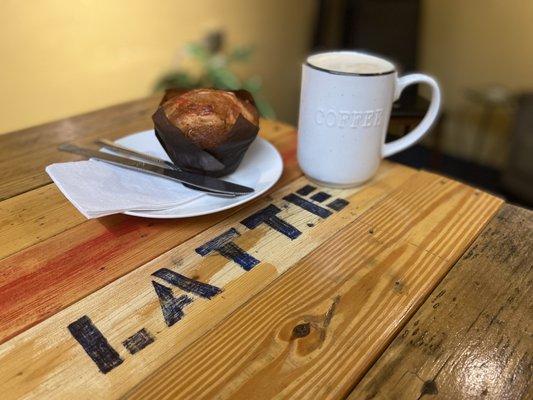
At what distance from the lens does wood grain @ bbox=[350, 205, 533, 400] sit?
0.38 meters

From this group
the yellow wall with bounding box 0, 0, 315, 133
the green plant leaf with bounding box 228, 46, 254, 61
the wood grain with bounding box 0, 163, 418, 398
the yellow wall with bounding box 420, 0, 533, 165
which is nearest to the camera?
the wood grain with bounding box 0, 163, 418, 398

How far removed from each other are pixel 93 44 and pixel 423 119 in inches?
46.4

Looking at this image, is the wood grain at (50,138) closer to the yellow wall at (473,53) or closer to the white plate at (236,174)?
the white plate at (236,174)

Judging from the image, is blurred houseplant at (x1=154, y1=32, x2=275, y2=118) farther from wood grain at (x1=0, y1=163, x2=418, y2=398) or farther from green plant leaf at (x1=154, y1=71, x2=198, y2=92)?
wood grain at (x1=0, y1=163, x2=418, y2=398)

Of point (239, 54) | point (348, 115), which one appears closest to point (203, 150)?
point (348, 115)

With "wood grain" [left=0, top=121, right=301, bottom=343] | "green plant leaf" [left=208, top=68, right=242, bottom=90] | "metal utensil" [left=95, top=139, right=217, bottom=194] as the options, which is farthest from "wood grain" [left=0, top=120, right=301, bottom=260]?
"green plant leaf" [left=208, top=68, right=242, bottom=90]

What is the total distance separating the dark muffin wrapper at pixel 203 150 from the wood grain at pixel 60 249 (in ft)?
0.24

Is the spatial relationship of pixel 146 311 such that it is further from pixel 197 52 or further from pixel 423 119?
pixel 197 52

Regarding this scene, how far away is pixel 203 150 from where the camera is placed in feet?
2.02

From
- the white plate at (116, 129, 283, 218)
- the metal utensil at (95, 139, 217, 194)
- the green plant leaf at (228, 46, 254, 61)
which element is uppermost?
the metal utensil at (95, 139, 217, 194)

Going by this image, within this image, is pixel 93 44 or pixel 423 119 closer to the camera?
pixel 423 119

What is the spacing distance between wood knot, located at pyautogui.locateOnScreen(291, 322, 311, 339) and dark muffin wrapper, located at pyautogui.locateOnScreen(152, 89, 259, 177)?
10.7 inches

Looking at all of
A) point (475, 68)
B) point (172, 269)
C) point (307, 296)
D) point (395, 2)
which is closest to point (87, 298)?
point (172, 269)

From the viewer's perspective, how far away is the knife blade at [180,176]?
605 mm
